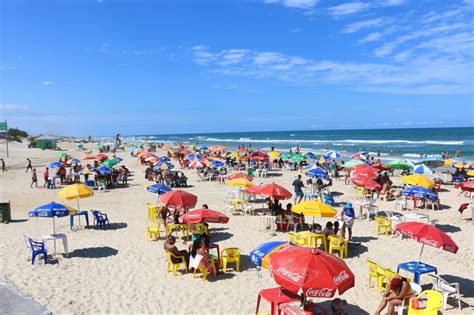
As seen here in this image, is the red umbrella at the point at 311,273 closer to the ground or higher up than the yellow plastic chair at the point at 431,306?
higher up

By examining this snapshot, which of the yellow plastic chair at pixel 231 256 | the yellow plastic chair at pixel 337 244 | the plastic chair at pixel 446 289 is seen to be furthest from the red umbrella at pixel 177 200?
the plastic chair at pixel 446 289

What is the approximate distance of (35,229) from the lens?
1198 cm

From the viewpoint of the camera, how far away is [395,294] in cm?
627

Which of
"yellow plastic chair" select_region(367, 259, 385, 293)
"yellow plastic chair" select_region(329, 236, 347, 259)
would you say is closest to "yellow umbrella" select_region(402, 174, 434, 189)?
"yellow plastic chair" select_region(329, 236, 347, 259)

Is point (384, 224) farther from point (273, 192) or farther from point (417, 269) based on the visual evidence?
point (417, 269)

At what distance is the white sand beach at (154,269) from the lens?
6.93m

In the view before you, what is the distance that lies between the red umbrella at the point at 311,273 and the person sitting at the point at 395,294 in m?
1.29

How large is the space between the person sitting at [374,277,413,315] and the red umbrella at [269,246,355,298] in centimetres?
129

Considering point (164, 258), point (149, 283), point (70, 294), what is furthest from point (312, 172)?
point (70, 294)

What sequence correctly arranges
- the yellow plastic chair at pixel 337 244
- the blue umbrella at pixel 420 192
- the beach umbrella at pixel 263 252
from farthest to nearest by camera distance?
the blue umbrella at pixel 420 192 → the yellow plastic chair at pixel 337 244 → the beach umbrella at pixel 263 252

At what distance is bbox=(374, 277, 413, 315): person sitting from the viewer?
6211 mm

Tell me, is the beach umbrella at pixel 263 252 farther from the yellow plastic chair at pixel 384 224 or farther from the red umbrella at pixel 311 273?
the yellow plastic chair at pixel 384 224

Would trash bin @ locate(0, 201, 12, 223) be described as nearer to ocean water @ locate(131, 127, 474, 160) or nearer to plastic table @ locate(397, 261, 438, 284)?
plastic table @ locate(397, 261, 438, 284)

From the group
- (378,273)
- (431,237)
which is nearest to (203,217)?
(378,273)
